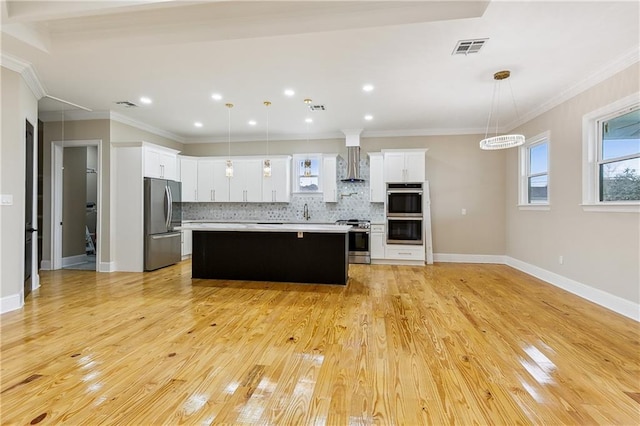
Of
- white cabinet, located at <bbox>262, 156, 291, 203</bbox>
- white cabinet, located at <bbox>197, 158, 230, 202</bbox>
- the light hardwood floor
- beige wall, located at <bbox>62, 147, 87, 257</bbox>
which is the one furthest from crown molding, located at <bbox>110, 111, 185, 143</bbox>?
the light hardwood floor

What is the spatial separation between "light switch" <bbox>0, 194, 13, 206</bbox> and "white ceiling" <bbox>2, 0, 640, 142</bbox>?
1.53 m

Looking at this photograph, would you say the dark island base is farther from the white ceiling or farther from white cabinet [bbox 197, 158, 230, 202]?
white cabinet [bbox 197, 158, 230, 202]

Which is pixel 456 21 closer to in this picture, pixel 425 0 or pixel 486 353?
pixel 425 0

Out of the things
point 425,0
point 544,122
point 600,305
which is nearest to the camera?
point 425,0

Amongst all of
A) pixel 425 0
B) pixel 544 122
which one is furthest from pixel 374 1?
pixel 544 122

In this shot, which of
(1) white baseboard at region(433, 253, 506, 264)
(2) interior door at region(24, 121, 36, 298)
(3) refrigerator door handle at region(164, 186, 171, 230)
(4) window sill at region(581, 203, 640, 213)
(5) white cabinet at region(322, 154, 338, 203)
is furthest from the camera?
(5) white cabinet at region(322, 154, 338, 203)

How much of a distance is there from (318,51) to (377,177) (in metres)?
3.58

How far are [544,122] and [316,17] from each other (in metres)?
4.28

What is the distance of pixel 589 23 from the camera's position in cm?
282

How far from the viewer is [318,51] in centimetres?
333

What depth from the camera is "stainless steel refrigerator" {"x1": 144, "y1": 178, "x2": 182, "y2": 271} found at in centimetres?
559

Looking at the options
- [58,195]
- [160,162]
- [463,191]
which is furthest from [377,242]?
[58,195]

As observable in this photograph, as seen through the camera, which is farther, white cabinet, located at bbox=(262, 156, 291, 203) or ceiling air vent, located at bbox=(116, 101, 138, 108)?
white cabinet, located at bbox=(262, 156, 291, 203)

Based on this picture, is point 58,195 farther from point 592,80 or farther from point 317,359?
point 592,80
